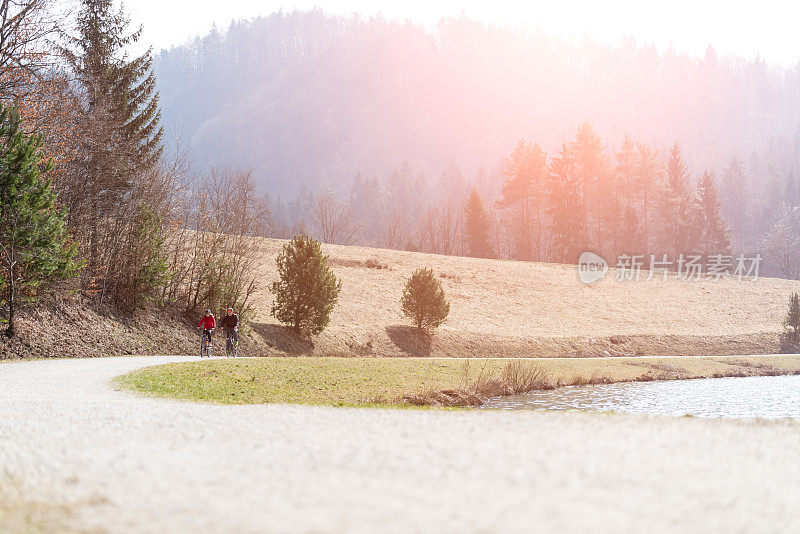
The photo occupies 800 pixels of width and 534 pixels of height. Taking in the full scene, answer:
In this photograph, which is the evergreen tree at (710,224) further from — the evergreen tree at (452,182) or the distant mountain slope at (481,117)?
the distant mountain slope at (481,117)

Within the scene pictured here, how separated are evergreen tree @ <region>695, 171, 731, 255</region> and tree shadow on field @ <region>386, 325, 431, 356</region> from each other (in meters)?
59.7

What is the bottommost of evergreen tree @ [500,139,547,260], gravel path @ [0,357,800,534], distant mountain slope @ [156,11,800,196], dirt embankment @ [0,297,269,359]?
dirt embankment @ [0,297,269,359]

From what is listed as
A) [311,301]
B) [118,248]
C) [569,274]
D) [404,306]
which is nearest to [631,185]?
[569,274]

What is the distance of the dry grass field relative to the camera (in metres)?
35.2

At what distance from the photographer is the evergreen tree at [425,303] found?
116 ft

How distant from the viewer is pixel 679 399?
20.2 meters

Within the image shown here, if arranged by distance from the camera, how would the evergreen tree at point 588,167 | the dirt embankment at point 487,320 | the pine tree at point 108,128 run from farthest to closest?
the evergreen tree at point 588,167 → the pine tree at point 108,128 → the dirt embankment at point 487,320

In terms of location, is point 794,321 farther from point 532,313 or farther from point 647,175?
point 647,175

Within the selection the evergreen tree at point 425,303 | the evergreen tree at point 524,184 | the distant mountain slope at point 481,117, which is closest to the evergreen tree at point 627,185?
the evergreen tree at point 524,184

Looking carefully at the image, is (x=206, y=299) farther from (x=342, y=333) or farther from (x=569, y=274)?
(x=569, y=274)

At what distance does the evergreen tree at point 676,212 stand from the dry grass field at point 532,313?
1421 cm

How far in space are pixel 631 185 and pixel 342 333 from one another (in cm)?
5503

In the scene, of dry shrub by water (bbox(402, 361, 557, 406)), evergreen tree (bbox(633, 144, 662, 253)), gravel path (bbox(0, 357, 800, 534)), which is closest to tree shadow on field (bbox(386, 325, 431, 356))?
→ dry shrub by water (bbox(402, 361, 557, 406))
